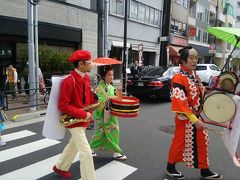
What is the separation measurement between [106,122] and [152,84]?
658 cm

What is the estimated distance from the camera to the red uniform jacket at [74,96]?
360 centimetres

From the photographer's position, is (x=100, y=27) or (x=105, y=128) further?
(x=100, y=27)

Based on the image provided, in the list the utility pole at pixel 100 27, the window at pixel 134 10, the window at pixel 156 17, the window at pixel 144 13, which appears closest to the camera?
the utility pole at pixel 100 27

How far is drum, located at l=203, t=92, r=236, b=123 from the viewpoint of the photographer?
379 cm

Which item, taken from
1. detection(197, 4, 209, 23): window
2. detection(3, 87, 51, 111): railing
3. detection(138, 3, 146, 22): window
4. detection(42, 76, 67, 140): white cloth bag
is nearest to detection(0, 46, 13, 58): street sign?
detection(3, 87, 51, 111): railing

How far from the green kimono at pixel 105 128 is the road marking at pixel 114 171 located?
28 cm

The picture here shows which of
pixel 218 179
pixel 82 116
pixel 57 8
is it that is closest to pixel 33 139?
pixel 82 116

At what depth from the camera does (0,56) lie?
1268 centimetres

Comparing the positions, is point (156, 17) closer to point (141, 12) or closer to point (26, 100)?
point (141, 12)

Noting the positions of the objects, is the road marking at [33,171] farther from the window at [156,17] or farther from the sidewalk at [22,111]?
the window at [156,17]

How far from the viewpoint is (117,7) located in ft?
68.7

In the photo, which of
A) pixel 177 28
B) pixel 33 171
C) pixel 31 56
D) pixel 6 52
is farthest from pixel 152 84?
pixel 177 28

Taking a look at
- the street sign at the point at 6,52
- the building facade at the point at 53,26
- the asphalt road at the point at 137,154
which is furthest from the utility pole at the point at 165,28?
the asphalt road at the point at 137,154

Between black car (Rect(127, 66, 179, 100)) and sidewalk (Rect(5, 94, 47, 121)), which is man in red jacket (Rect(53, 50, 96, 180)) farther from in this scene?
black car (Rect(127, 66, 179, 100))
